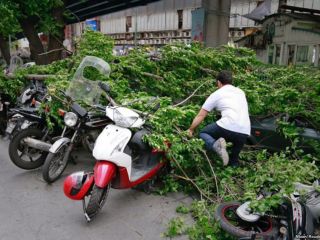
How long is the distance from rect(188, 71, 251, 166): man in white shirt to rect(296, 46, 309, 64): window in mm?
12913

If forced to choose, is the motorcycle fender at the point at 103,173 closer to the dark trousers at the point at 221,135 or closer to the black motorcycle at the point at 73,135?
the black motorcycle at the point at 73,135

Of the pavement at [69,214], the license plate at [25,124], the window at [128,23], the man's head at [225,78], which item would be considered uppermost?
the window at [128,23]

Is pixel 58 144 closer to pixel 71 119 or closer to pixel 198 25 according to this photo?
pixel 71 119

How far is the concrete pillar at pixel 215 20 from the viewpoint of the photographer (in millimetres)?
11234

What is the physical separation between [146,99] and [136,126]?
0.90 meters

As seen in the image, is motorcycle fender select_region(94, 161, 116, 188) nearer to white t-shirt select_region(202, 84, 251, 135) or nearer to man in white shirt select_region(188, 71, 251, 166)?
man in white shirt select_region(188, 71, 251, 166)

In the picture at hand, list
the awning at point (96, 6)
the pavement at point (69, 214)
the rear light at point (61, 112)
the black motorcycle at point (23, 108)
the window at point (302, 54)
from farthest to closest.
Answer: the window at point (302, 54) < the awning at point (96, 6) < the black motorcycle at point (23, 108) < the rear light at point (61, 112) < the pavement at point (69, 214)

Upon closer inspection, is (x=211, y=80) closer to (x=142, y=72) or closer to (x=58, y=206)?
(x=142, y=72)

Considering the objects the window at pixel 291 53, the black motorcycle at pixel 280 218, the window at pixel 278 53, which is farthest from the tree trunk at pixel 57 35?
the window at pixel 278 53

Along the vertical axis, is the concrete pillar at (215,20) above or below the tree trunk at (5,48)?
above

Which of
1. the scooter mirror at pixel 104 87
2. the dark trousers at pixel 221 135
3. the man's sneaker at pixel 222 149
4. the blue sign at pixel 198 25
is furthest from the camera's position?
the blue sign at pixel 198 25

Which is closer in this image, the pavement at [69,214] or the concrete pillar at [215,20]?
the pavement at [69,214]

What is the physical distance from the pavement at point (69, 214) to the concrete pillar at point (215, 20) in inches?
317

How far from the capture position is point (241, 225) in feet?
10.8
